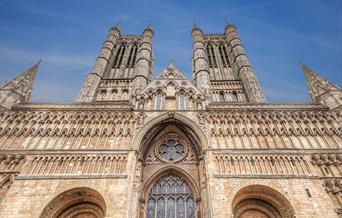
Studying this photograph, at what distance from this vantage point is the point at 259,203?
13.6 m

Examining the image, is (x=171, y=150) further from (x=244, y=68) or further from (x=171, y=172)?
(x=244, y=68)

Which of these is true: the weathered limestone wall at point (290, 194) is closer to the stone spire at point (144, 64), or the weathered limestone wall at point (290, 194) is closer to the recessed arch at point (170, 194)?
the recessed arch at point (170, 194)

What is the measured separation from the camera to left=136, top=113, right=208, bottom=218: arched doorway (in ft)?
43.6

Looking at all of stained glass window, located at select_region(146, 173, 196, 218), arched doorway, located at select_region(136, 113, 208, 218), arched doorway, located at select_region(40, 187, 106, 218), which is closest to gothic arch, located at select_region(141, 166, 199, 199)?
arched doorway, located at select_region(136, 113, 208, 218)

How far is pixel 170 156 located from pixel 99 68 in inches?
698

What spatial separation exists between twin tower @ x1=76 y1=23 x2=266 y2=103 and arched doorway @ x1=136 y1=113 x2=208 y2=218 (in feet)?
23.4

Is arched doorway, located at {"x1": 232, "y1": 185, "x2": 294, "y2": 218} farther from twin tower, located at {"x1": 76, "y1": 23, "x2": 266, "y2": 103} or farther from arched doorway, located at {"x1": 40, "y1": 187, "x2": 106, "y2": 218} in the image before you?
twin tower, located at {"x1": 76, "y1": 23, "x2": 266, "y2": 103}

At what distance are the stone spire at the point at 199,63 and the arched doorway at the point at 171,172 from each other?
19.5 ft

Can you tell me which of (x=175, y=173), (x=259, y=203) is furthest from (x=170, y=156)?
(x=259, y=203)

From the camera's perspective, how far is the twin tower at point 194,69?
2538cm

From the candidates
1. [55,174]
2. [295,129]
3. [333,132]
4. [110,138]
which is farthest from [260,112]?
[55,174]

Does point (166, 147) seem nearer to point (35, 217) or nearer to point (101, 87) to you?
point (35, 217)

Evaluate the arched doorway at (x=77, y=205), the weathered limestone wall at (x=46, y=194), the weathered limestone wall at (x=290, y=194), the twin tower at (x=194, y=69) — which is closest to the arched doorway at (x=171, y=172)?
the weathered limestone wall at (x=290, y=194)

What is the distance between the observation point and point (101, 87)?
88.3 feet
